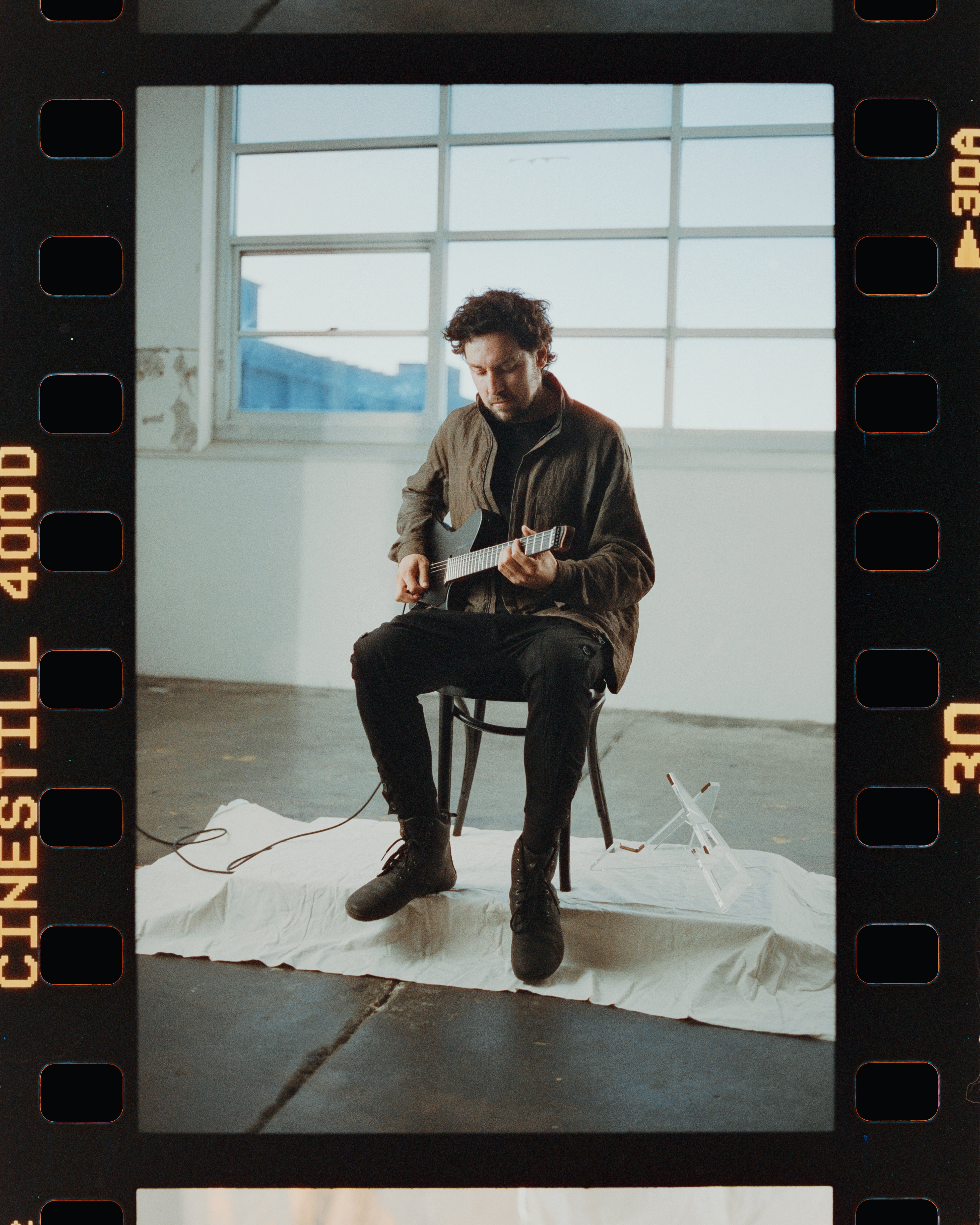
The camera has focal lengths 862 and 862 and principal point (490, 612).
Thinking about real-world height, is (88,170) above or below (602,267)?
below

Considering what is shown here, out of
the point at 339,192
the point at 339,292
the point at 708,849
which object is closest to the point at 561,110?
the point at 339,192

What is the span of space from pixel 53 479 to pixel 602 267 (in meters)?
1.63

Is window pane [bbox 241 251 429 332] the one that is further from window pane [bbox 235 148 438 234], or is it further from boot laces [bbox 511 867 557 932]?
boot laces [bbox 511 867 557 932]

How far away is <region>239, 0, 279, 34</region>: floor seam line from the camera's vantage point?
0.92m

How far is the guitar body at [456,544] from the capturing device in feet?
5.08

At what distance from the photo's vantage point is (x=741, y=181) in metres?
2.82

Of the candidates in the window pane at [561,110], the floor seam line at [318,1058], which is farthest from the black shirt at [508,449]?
the window pane at [561,110]

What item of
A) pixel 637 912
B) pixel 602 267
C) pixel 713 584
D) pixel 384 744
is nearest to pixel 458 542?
pixel 384 744

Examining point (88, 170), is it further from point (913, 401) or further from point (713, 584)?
point (713, 584)

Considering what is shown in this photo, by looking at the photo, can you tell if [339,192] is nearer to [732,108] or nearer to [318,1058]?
[732,108]

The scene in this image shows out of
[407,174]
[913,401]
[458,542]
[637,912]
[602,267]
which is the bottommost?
[637,912]

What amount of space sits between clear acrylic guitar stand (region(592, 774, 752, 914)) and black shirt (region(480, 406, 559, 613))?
0.60 metres

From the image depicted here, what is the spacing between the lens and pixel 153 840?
1.81 m

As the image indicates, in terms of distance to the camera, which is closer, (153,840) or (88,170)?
(88,170)
